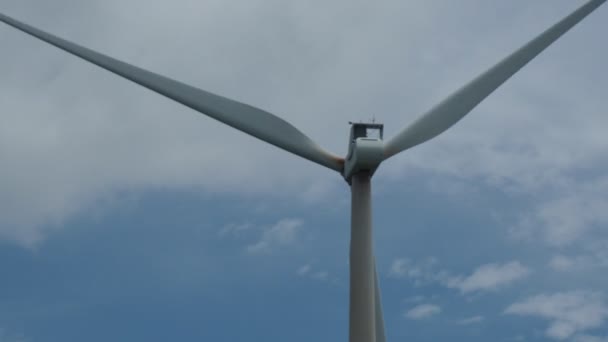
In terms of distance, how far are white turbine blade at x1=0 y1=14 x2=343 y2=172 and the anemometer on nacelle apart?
1.60 m

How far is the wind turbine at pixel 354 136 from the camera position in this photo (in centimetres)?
3534

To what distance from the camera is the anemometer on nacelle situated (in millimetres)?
35562

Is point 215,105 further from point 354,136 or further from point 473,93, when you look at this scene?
point 473,93

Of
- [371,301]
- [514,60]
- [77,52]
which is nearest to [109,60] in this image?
[77,52]

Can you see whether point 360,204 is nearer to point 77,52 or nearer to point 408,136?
→ point 408,136

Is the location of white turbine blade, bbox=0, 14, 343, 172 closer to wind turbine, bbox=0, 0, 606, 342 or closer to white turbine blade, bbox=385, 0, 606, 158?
wind turbine, bbox=0, 0, 606, 342

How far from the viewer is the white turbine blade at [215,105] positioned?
119ft

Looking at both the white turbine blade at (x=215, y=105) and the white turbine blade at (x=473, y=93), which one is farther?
the white turbine blade at (x=473, y=93)

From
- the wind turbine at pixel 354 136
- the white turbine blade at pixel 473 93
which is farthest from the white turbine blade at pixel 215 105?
the white turbine blade at pixel 473 93

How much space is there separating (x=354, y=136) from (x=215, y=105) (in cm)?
531

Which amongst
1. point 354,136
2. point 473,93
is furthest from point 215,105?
point 473,93

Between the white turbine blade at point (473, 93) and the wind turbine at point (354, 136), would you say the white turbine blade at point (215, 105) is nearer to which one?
the wind turbine at point (354, 136)

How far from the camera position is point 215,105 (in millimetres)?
36469

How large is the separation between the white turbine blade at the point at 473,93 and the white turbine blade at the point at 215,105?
3.58m
